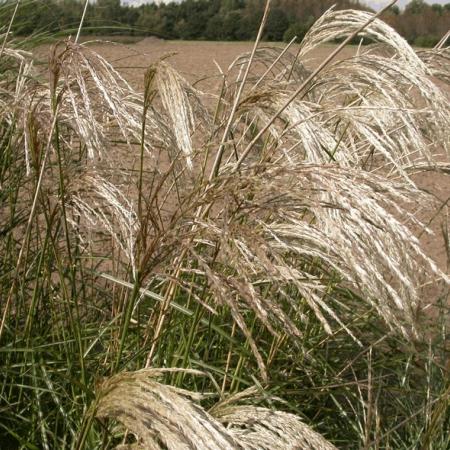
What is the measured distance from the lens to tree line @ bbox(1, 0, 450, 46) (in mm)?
3128

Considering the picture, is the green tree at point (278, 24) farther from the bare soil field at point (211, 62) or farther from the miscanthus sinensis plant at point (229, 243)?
the miscanthus sinensis plant at point (229, 243)

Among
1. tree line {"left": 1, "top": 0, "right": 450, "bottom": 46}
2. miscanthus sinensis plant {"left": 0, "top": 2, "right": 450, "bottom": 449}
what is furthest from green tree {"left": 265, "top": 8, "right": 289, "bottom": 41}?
miscanthus sinensis plant {"left": 0, "top": 2, "right": 450, "bottom": 449}

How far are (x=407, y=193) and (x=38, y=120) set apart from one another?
70 cm

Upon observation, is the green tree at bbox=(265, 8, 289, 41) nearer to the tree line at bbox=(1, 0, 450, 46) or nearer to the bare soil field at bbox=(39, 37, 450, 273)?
the tree line at bbox=(1, 0, 450, 46)

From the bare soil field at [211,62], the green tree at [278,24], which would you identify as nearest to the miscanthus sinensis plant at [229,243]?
the bare soil field at [211,62]

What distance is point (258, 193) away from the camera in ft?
3.85

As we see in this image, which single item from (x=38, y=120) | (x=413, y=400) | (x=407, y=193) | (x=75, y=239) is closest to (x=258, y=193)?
(x=407, y=193)

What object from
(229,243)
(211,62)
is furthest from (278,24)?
(229,243)

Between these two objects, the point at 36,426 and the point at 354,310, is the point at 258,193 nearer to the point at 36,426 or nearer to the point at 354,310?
the point at 36,426

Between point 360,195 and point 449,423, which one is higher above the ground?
point 360,195

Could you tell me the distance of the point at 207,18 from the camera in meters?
11.6

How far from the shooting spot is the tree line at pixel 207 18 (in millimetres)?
3128

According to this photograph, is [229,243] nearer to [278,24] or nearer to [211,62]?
[278,24]

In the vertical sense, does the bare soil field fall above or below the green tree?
below
